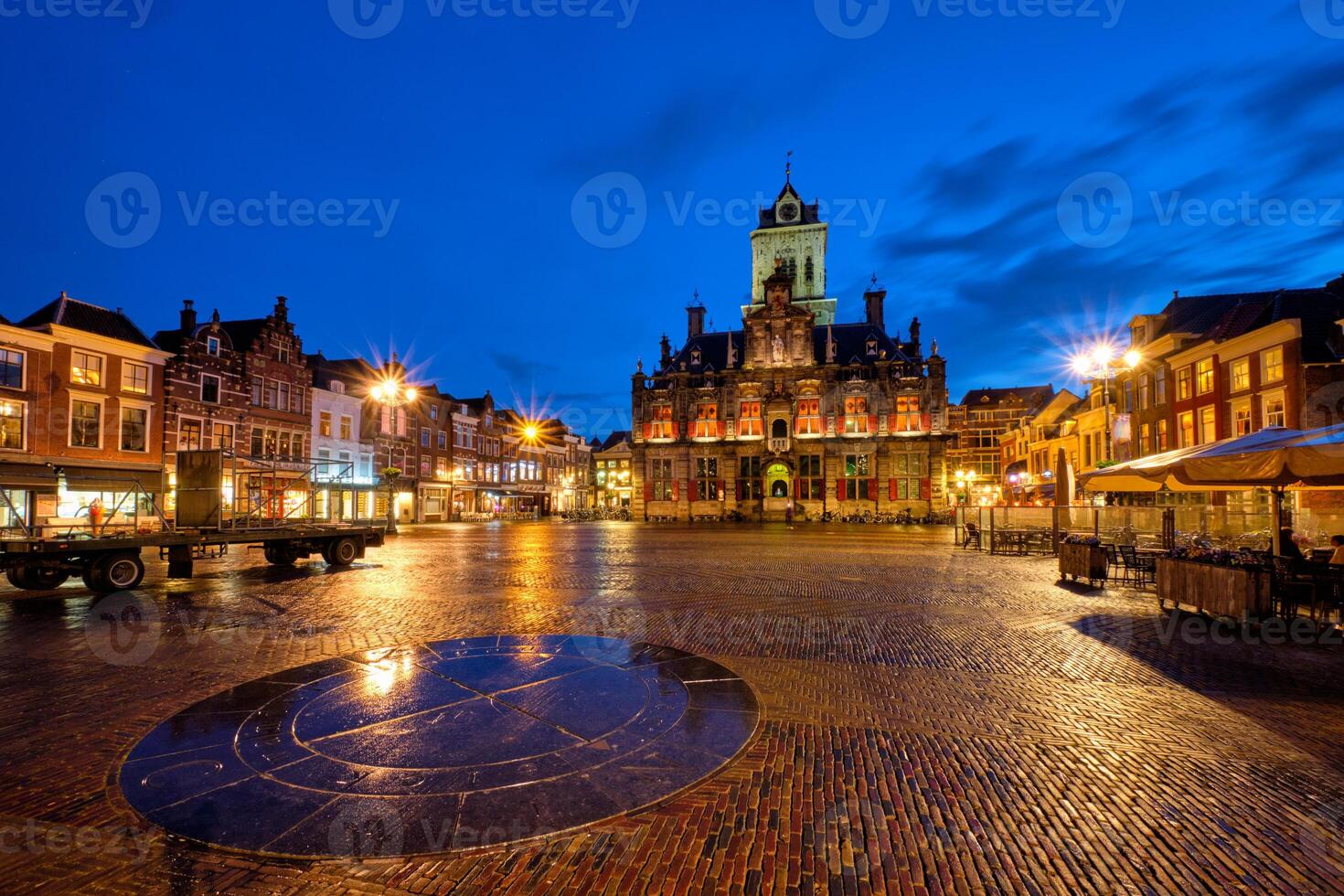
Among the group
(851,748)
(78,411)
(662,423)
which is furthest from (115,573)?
(662,423)

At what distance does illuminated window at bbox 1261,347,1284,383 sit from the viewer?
24.6m

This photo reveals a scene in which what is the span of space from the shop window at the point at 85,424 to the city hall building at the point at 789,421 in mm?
35276

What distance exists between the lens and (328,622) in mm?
9039

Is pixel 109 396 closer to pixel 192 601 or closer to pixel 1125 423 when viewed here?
pixel 192 601

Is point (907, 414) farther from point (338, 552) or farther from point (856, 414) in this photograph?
point (338, 552)

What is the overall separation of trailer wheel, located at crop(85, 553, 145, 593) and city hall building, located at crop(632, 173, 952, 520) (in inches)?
1609

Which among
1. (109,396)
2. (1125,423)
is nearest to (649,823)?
(109,396)

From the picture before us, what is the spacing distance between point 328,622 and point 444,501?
145 feet

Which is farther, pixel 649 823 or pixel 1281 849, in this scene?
pixel 649 823

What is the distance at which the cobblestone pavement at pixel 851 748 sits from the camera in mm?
3225

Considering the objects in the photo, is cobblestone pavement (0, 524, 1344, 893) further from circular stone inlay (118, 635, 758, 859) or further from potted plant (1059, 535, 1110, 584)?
potted plant (1059, 535, 1110, 584)

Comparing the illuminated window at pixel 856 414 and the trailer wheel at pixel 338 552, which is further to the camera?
the illuminated window at pixel 856 414

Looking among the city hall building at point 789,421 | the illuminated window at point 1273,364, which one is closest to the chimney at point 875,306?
the city hall building at point 789,421

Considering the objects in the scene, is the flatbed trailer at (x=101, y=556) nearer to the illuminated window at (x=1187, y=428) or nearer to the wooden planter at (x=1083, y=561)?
the wooden planter at (x=1083, y=561)
